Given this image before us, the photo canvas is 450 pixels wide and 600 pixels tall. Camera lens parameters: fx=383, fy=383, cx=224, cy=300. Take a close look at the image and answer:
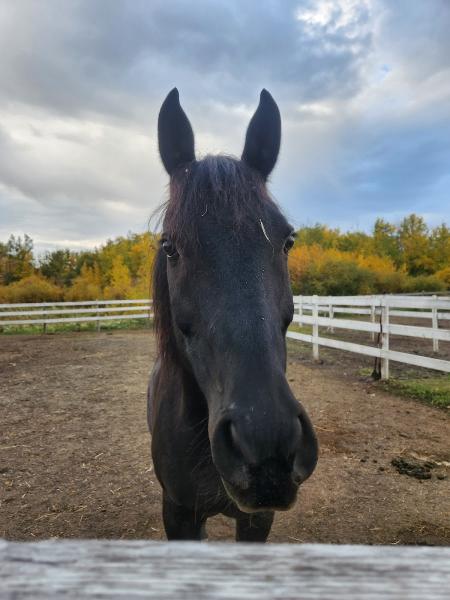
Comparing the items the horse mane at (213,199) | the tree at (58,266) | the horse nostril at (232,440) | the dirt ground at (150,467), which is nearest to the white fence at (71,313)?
the dirt ground at (150,467)

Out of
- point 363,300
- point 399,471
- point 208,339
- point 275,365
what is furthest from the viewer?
point 363,300

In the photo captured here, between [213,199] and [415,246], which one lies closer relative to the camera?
[213,199]

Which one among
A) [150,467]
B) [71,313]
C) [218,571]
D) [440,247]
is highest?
[440,247]

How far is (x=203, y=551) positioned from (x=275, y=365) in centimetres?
91

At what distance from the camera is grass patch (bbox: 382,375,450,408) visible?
21.2 ft

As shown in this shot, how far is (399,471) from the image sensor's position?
4262 millimetres

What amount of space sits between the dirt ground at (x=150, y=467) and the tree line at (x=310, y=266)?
14.4m

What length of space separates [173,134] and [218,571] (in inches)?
91.9

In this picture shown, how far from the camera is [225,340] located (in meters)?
1.57

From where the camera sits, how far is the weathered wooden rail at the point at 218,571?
1.72 ft

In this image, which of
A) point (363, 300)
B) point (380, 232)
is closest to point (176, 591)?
point (363, 300)

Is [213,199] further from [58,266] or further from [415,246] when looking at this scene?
[415,246]

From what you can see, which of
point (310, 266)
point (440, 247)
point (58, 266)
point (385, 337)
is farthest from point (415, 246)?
point (385, 337)

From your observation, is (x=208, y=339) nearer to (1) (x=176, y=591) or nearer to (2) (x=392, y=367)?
(1) (x=176, y=591)
